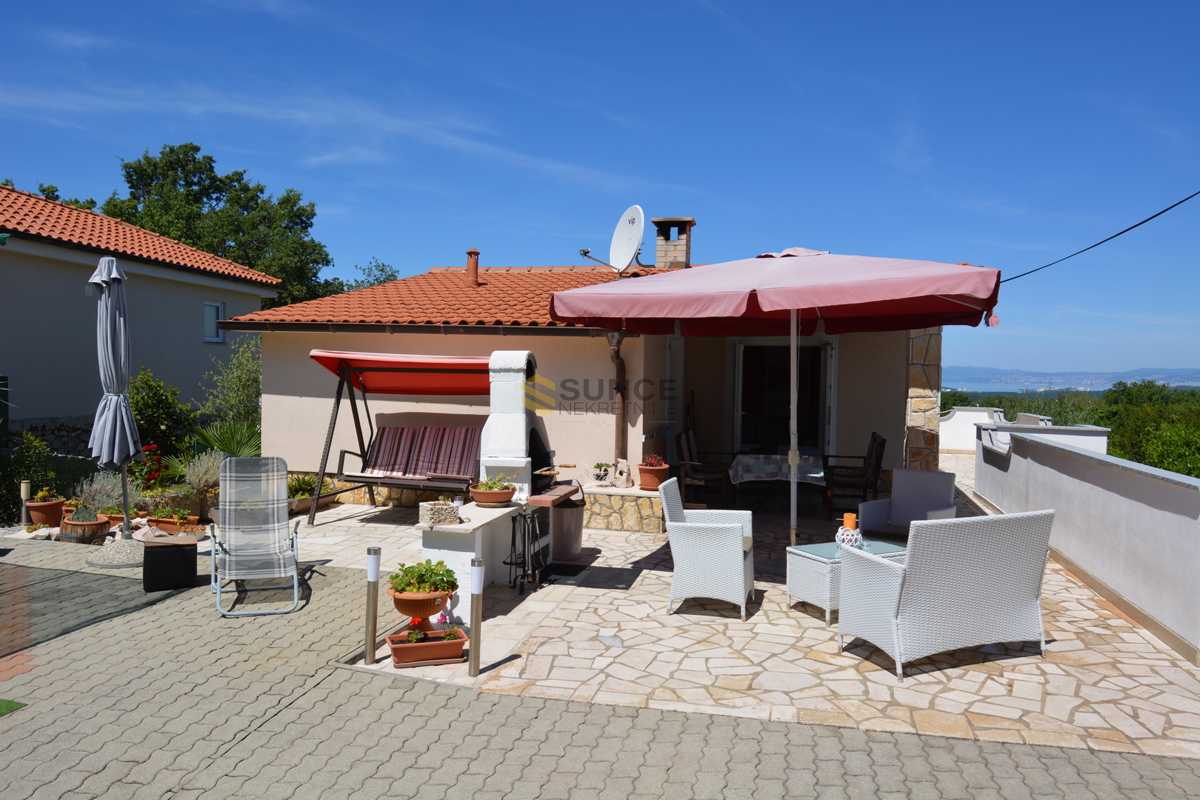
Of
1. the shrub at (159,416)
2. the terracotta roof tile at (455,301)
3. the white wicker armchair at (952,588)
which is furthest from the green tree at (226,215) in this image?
the white wicker armchair at (952,588)

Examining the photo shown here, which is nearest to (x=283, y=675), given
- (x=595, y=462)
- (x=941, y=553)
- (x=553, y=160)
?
(x=941, y=553)

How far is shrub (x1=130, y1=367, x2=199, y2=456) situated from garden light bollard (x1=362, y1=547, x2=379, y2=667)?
829 centimetres

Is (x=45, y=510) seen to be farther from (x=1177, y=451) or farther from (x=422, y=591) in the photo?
(x=1177, y=451)

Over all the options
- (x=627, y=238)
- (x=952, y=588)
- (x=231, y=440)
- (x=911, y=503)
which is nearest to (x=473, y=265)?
(x=627, y=238)

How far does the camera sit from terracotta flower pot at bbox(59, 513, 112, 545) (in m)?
8.17

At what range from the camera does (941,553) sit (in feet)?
14.3

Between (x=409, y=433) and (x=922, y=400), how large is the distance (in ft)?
26.5

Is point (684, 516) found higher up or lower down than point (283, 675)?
higher up

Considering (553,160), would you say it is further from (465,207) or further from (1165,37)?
(1165,37)

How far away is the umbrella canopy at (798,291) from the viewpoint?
4.95 m

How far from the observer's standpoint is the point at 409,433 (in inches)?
385

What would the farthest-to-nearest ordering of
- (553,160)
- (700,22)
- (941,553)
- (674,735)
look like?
(553,160) < (700,22) < (941,553) < (674,735)

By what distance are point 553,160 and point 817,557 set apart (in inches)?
545

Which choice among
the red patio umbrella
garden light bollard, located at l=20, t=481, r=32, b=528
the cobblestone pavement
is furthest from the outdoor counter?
garden light bollard, located at l=20, t=481, r=32, b=528
